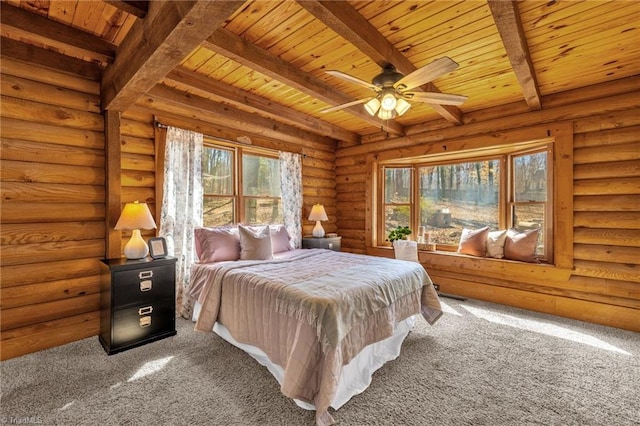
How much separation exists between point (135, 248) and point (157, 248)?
199mm

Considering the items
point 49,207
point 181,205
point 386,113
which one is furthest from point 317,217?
point 49,207

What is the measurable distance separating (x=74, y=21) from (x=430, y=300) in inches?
149

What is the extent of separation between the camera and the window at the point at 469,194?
12.1 ft

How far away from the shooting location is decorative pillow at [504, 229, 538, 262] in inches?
140

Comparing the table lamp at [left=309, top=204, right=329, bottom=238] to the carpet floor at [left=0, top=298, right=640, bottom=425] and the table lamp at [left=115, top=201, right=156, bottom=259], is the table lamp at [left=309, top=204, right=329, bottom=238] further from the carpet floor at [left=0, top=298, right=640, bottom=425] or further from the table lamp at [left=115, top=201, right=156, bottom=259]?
the table lamp at [left=115, top=201, right=156, bottom=259]

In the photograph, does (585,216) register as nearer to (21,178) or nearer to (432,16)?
(432,16)

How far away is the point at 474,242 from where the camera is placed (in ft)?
13.2

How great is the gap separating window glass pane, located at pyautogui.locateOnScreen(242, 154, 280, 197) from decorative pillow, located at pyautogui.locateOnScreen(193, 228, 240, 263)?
3.59ft

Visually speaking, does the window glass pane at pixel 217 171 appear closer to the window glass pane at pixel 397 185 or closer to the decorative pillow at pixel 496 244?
the window glass pane at pixel 397 185

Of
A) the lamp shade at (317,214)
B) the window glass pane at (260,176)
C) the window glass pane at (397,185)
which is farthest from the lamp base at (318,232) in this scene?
the window glass pane at (397,185)

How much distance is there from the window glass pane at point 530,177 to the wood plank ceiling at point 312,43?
32.6 inches

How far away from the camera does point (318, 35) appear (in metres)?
2.21

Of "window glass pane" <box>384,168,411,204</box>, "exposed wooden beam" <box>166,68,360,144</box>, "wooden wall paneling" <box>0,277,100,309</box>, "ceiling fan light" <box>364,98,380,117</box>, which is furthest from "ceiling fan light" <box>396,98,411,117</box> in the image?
"wooden wall paneling" <box>0,277,100,309</box>

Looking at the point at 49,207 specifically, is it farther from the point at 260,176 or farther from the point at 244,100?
the point at 260,176
